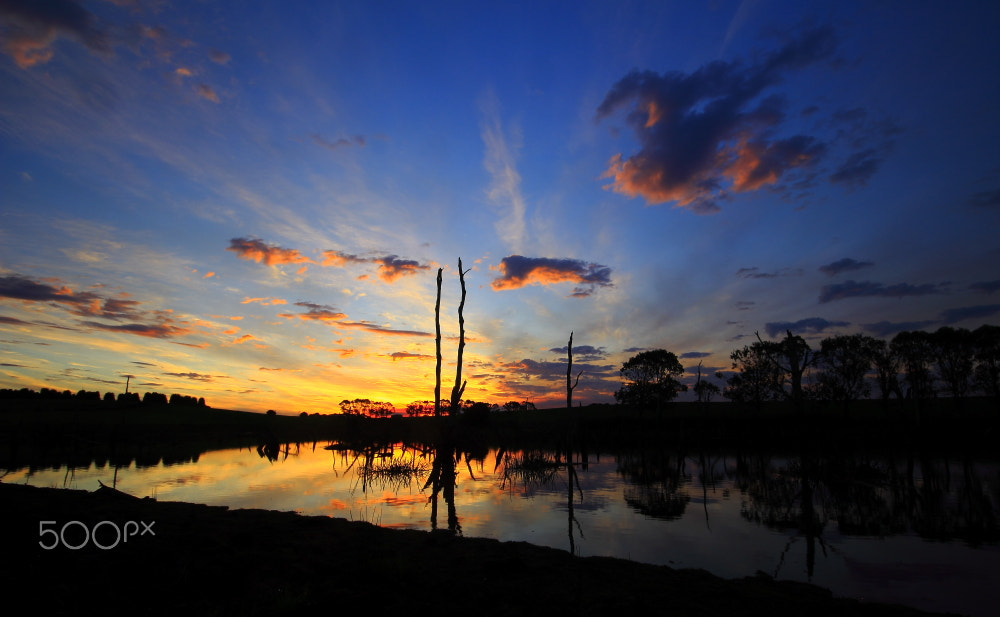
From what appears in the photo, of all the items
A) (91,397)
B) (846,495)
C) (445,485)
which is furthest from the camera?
(91,397)

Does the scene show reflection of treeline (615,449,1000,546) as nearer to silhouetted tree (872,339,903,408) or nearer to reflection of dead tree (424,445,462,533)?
reflection of dead tree (424,445,462,533)

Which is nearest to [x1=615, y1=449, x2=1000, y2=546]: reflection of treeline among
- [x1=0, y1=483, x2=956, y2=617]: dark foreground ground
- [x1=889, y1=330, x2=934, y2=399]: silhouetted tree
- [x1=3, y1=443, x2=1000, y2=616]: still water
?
[x1=3, y1=443, x2=1000, y2=616]: still water

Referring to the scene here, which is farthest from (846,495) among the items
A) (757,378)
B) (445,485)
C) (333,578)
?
(757,378)

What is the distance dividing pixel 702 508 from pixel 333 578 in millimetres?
11983

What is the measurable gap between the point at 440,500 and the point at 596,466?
14.6 meters

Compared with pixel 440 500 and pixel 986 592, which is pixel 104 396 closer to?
pixel 440 500

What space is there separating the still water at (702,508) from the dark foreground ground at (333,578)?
2.10 meters

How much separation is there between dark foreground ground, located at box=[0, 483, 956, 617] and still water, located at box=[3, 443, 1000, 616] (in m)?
2.10

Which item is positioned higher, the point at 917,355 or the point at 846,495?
the point at 917,355

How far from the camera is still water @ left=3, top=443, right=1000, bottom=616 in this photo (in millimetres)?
8781

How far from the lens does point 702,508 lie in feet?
47.7

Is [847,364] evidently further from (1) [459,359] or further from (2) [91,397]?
(2) [91,397]

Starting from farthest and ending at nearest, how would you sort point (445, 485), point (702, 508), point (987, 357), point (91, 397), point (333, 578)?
point (91, 397) < point (987, 357) < point (445, 485) < point (702, 508) < point (333, 578)

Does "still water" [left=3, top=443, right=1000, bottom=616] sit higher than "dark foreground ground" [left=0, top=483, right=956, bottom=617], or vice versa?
"dark foreground ground" [left=0, top=483, right=956, bottom=617]
